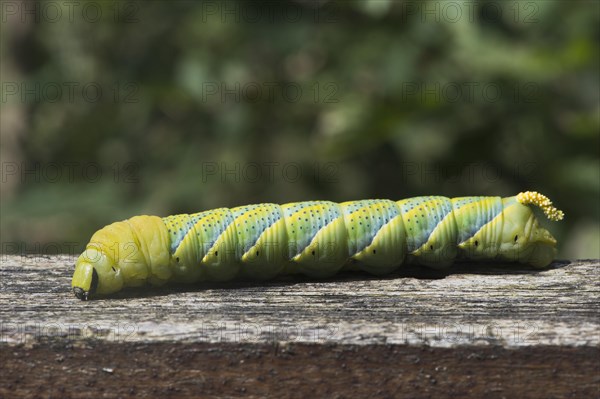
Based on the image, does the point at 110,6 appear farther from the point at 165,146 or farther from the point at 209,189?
the point at 209,189

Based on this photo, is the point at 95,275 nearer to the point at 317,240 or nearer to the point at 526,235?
the point at 317,240

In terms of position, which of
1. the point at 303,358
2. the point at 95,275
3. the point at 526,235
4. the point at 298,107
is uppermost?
the point at 298,107

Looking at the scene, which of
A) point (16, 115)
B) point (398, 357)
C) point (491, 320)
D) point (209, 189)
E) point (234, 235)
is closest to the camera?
point (398, 357)

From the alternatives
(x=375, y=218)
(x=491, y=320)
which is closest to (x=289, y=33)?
(x=375, y=218)

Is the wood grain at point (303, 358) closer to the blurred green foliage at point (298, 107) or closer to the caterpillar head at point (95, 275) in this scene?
the caterpillar head at point (95, 275)

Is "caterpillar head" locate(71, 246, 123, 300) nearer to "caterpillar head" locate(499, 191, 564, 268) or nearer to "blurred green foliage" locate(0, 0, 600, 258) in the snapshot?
"caterpillar head" locate(499, 191, 564, 268)

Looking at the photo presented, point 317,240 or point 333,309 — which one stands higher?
point 317,240

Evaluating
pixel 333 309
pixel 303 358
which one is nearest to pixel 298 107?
pixel 333 309
